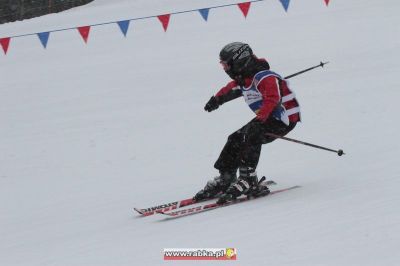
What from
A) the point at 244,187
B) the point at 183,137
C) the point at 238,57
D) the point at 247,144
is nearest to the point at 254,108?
the point at 247,144

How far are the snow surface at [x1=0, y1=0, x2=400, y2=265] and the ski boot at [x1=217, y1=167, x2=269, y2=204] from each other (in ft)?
0.69

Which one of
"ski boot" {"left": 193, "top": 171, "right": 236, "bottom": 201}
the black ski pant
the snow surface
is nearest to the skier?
Answer: the black ski pant

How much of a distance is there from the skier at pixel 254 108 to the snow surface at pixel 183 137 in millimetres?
352

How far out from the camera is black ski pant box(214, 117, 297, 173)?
23.4 feet

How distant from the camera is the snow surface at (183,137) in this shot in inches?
225

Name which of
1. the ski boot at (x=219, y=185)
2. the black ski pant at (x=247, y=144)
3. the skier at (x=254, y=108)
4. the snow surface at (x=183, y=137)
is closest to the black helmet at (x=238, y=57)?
the skier at (x=254, y=108)

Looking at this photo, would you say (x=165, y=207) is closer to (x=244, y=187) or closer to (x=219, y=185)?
(x=219, y=185)

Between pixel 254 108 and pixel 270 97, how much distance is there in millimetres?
464

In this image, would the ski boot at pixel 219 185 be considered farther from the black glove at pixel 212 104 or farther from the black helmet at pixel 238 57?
the black helmet at pixel 238 57

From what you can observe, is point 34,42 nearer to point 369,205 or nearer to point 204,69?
point 204,69

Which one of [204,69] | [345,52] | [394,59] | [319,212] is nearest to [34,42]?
[204,69]

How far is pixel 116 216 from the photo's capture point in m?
7.36

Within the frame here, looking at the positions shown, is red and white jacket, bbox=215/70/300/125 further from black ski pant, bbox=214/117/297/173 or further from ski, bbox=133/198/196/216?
ski, bbox=133/198/196/216

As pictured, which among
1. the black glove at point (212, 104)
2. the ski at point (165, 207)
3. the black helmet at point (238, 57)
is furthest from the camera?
the black glove at point (212, 104)
